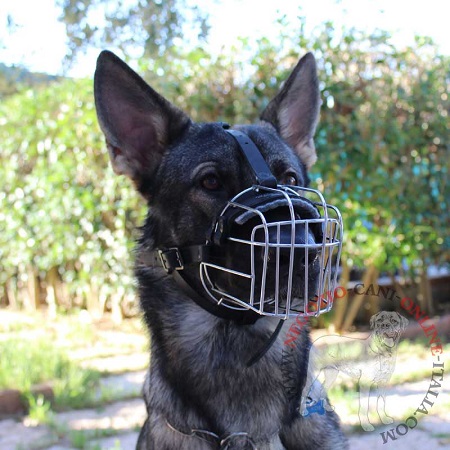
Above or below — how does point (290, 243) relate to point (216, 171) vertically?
below

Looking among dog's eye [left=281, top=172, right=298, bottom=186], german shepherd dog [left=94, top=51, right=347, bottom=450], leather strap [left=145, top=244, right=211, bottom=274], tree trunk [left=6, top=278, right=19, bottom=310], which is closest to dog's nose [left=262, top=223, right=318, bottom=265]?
german shepherd dog [left=94, top=51, right=347, bottom=450]

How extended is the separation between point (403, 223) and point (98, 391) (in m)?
3.54

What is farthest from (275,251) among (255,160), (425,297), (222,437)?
(425,297)

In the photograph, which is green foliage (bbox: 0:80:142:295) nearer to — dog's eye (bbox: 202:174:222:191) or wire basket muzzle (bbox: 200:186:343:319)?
dog's eye (bbox: 202:174:222:191)

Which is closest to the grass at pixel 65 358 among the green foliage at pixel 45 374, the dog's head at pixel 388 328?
the green foliage at pixel 45 374

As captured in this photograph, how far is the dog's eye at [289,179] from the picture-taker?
222 cm

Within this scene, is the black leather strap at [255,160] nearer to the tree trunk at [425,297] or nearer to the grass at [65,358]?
the grass at [65,358]

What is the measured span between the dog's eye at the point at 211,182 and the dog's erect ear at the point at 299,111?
0.75 m

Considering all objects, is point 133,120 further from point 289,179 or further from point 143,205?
point 143,205

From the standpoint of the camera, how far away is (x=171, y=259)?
216 cm

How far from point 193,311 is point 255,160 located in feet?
2.33

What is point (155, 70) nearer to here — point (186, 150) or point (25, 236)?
point (25, 236)

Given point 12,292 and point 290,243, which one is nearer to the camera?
point 290,243

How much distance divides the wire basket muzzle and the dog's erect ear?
0.90 meters
